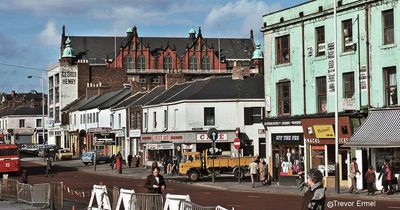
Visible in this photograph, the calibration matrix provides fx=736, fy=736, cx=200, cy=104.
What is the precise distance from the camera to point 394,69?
36594 millimetres

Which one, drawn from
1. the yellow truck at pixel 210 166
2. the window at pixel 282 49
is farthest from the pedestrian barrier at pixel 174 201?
the yellow truck at pixel 210 166

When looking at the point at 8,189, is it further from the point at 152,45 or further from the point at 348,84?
the point at 152,45

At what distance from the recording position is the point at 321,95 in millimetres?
41500

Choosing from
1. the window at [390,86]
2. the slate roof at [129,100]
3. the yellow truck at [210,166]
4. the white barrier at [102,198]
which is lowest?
the yellow truck at [210,166]

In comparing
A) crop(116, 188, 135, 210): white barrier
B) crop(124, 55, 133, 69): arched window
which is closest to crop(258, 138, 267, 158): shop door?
crop(116, 188, 135, 210): white barrier

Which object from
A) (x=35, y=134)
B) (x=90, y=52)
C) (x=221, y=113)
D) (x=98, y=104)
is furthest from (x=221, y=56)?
(x=221, y=113)

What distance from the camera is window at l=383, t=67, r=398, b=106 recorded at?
3647cm

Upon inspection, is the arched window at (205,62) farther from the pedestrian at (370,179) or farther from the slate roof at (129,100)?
the pedestrian at (370,179)

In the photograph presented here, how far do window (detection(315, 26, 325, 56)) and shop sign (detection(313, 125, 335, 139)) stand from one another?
416 centimetres

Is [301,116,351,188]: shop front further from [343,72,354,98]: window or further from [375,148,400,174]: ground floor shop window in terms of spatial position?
[375,148,400,174]: ground floor shop window

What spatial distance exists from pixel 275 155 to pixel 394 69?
11788 millimetres

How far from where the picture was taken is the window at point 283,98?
44531mm

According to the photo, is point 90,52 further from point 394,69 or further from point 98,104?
point 394,69

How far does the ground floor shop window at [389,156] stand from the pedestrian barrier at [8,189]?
17916 mm
